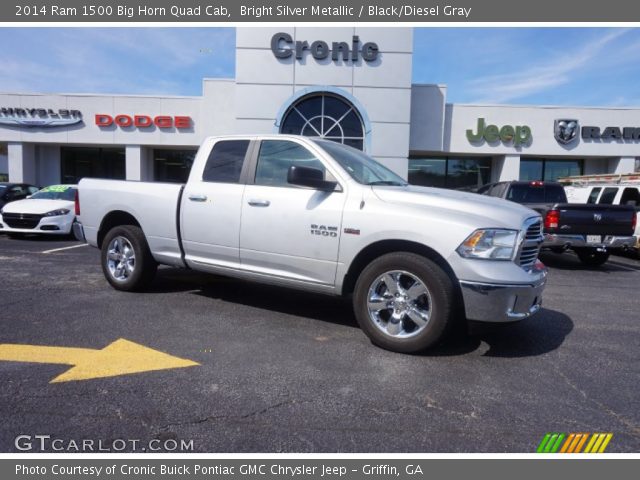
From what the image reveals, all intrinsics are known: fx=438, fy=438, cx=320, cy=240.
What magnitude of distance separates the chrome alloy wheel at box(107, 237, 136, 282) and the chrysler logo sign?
19.7 m

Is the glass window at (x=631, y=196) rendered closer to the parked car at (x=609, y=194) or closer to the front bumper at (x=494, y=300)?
the parked car at (x=609, y=194)

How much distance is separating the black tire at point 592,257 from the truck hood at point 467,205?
6.40 meters

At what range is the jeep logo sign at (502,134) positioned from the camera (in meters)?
21.4

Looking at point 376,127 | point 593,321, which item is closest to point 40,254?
point 593,321

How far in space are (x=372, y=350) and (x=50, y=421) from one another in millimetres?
2469

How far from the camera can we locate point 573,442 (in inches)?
101

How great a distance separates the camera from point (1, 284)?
6.12m

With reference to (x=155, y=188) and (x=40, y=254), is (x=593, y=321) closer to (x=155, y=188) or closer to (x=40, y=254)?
(x=155, y=188)

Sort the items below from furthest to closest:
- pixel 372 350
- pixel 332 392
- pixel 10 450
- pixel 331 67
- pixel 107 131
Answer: pixel 107 131 → pixel 331 67 → pixel 372 350 → pixel 332 392 → pixel 10 450

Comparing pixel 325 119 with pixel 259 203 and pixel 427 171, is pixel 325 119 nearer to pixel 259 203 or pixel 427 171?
pixel 427 171

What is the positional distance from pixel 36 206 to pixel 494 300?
471 inches

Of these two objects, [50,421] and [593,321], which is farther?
[593,321]

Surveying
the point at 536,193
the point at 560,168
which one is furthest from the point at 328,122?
the point at 560,168

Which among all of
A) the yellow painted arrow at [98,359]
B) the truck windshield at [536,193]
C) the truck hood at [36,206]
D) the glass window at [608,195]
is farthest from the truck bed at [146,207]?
the glass window at [608,195]
